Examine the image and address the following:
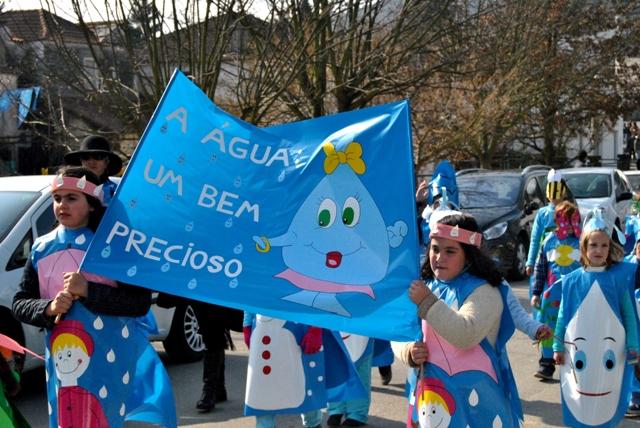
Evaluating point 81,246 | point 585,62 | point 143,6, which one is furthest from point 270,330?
point 585,62

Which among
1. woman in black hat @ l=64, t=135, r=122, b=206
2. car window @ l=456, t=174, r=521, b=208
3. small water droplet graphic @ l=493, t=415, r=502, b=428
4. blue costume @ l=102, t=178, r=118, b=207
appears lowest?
small water droplet graphic @ l=493, t=415, r=502, b=428

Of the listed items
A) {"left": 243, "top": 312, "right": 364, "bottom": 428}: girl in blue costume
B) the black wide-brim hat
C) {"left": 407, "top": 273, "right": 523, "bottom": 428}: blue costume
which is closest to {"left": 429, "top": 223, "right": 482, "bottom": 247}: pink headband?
{"left": 407, "top": 273, "right": 523, "bottom": 428}: blue costume

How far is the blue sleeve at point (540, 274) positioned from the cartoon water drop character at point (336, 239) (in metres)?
5.05

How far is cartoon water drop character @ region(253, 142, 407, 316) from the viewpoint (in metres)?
4.10

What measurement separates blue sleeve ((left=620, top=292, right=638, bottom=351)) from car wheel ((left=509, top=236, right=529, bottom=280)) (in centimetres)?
969

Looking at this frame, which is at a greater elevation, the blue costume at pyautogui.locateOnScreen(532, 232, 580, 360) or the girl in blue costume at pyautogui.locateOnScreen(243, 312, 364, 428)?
the blue costume at pyautogui.locateOnScreen(532, 232, 580, 360)

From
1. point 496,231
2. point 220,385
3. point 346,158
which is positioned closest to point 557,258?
point 220,385

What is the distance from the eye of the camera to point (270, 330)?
20.6 feet

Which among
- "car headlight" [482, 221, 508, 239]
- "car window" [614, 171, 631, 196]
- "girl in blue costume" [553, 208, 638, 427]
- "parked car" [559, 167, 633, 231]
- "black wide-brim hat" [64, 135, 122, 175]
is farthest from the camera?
"car window" [614, 171, 631, 196]

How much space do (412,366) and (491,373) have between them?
343 mm

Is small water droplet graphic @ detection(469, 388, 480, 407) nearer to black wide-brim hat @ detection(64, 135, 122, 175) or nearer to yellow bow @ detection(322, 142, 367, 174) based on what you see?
yellow bow @ detection(322, 142, 367, 174)

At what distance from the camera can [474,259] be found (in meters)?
4.47

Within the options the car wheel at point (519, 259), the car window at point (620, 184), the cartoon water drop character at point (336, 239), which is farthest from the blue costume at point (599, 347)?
the car window at point (620, 184)

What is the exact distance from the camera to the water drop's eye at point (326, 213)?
4172 millimetres
